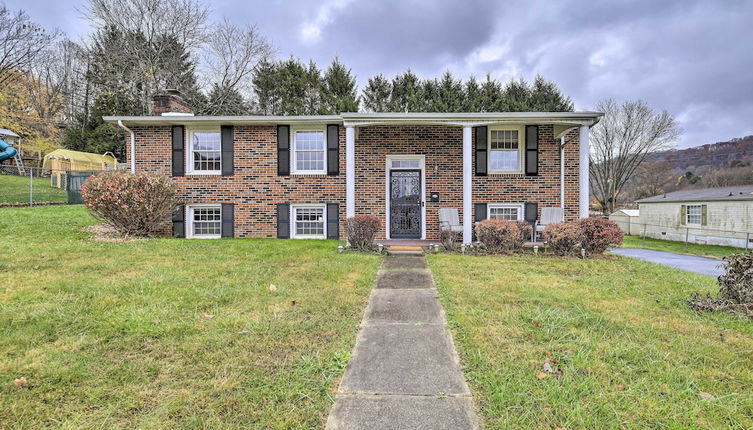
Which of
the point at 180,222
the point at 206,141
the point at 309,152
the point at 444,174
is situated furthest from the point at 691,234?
the point at 180,222

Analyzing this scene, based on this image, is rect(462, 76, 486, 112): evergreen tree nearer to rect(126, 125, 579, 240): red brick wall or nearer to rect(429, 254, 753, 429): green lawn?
rect(126, 125, 579, 240): red brick wall

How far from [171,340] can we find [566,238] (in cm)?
723

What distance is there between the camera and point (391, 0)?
1352cm

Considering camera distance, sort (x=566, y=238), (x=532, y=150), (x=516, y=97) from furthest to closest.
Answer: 1. (x=516, y=97)
2. (x=532, y=150)
3. (x=566, y=238)

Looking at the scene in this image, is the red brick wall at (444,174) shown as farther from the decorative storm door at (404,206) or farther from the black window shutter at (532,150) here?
the decorative storm door at (404,206)

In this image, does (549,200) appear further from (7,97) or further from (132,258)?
(7,97)

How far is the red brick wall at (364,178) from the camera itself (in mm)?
9438

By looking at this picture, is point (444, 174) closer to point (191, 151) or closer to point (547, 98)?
point (191, 151)

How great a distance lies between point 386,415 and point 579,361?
1.54 meters

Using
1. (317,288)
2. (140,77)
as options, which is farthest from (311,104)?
(317,288)

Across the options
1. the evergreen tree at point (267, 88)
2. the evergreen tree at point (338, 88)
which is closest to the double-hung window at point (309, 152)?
the evergreen tree at point (338, 88)

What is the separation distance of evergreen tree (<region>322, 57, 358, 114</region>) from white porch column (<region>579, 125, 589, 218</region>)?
53.3 ft

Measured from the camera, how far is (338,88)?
23.5 meters

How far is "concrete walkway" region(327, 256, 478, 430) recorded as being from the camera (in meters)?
1.85
